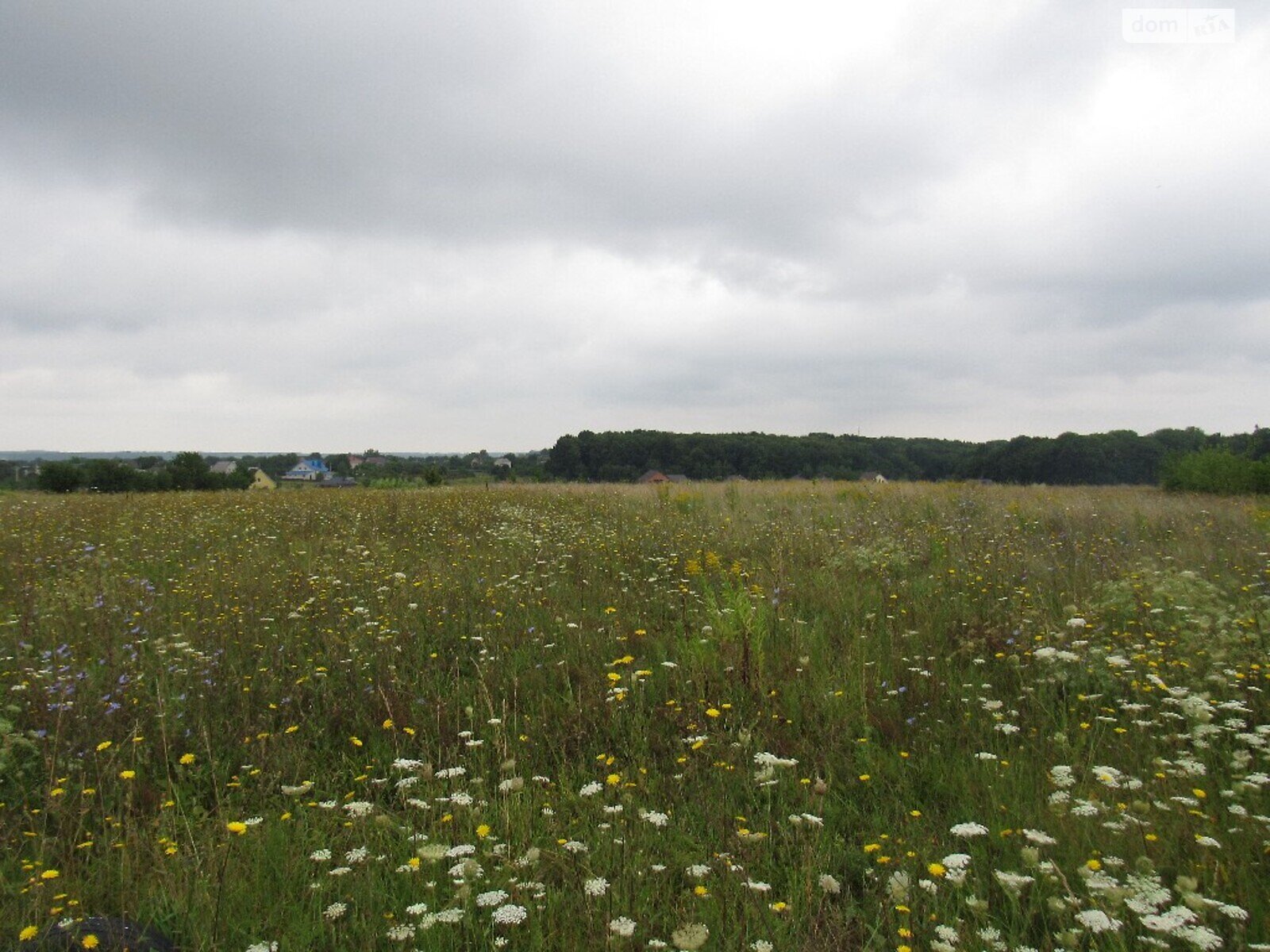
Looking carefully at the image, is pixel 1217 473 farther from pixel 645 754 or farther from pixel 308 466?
pixel 308 466

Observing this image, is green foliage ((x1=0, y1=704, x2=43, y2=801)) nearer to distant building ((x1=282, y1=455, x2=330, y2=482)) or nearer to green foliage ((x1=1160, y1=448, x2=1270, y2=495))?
green foliage ((x1=1160, y1=448, x2=1270, y2=495))

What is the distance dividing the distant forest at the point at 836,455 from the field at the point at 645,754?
32662mm

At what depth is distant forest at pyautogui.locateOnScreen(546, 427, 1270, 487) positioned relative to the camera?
119 ft

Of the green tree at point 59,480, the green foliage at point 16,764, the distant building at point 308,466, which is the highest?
the distant building at point 308,466

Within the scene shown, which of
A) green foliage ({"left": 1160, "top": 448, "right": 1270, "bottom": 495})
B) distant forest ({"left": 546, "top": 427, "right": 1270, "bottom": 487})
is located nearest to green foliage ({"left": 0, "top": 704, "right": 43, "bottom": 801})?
green foliage ({"left": 1160, "top": 448, "right": 1270, "bottom": 495})

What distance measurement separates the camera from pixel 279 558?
22.9ft

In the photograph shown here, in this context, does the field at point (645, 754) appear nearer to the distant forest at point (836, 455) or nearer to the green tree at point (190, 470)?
the green tree at point (190, 470)

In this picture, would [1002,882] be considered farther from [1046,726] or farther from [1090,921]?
[1046,726]

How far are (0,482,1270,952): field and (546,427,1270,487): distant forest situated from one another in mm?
32662

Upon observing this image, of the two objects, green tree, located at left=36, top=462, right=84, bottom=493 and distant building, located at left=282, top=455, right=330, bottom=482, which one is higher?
distant building, located at left=282, top=455, right=330, bottom=482

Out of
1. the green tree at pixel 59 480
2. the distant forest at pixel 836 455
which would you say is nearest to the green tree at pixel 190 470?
the green tree at pixel 59 480

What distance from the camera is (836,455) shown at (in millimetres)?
52281

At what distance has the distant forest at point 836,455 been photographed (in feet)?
119

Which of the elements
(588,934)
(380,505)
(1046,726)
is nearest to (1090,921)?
(588,934)
